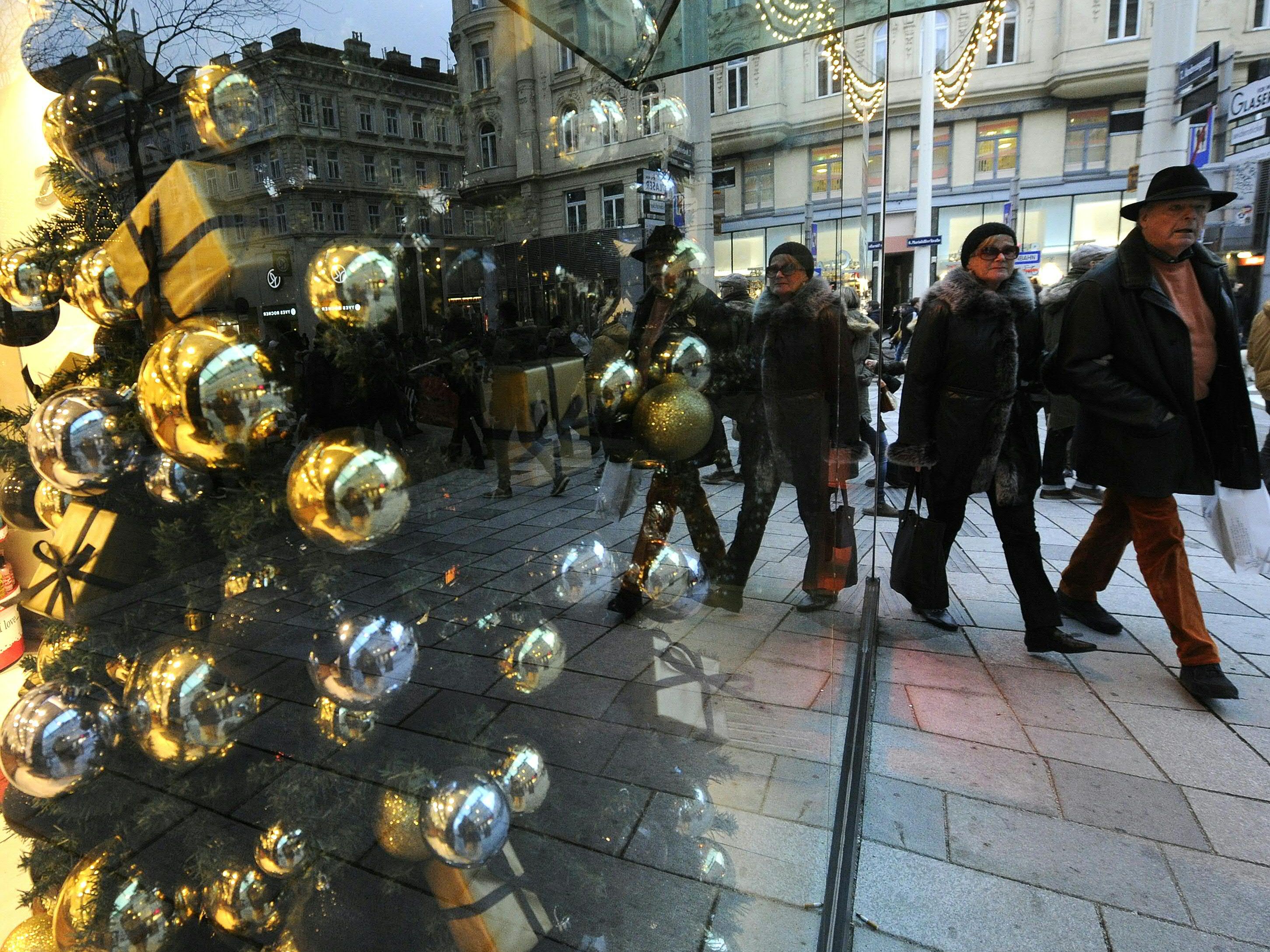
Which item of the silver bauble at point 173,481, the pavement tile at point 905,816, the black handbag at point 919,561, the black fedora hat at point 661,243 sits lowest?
the pavement tile at point 905,816

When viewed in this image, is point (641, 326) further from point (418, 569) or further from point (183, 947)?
point (183, 947)

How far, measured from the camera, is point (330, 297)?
122cm

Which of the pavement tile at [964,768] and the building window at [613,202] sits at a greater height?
the building window at [613,202]

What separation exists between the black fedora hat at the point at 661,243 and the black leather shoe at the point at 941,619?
85.2 inches

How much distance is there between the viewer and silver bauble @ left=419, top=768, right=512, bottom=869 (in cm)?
135

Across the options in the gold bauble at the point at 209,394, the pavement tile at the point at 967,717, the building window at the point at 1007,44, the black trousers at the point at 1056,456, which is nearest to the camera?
the gold bauble at the point at 209,394

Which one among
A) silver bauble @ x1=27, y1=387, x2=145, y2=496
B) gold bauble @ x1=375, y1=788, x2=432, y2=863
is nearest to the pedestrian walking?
gold bauble @ x1=375, y1=788, x2=432, y2=863

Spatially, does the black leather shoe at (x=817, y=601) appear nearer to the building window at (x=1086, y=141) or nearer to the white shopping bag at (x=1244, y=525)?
the white shopping bag at (x=1244, y=525)

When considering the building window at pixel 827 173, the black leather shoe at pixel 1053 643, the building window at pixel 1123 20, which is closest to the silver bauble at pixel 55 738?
the building window at pixel 827 173

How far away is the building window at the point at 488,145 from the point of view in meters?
1.41

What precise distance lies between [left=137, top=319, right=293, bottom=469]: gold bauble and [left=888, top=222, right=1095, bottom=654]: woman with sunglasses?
92.6 inches

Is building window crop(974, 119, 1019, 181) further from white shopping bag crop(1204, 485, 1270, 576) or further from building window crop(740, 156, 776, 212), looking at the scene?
building window crop(740, 156, 776, 212)

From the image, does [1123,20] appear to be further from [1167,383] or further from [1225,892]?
[1225,892]

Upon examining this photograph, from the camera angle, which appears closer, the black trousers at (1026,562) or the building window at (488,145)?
the building window at (488,145)
